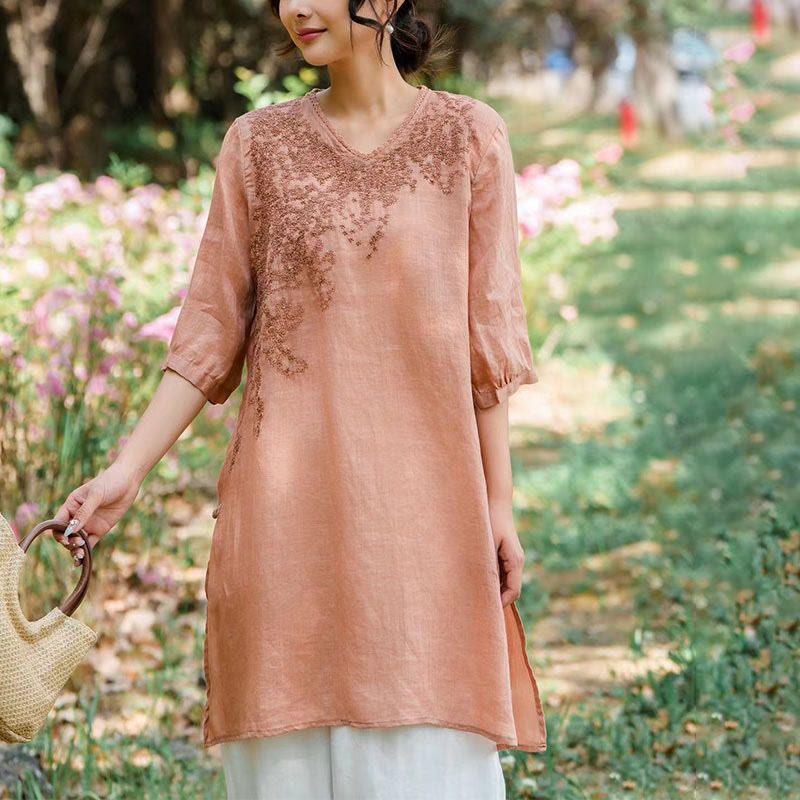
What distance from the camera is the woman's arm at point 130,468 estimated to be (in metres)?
1.98

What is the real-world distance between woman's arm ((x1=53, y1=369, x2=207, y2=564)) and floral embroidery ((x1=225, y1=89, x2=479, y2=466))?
0.10 meters

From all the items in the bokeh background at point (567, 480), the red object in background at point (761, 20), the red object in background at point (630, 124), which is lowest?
the bokeh background at point (567, 480)

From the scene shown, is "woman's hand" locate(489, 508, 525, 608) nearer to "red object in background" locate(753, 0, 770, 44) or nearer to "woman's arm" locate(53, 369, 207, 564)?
"woman's arm" locate(53, 369, 207, 564)

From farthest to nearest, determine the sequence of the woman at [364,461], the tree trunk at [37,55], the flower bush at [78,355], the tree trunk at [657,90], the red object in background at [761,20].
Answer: the red object in background at [761,20] < the tree trunk at [657,90] < the tree trunk at [37,55] < the flower bush at [78,355] < the woman at [364,461]

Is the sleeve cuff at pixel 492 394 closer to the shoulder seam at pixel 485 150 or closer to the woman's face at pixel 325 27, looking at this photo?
the shoulder seam at pixel 485 150

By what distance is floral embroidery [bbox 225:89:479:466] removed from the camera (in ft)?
6.42

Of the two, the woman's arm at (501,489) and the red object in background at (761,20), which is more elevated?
the red object in background at (761,20)

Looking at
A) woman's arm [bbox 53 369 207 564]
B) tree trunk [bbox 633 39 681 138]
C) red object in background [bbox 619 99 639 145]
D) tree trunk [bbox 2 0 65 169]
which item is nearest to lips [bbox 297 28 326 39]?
woman's arm [bbox 53 369 207 564]

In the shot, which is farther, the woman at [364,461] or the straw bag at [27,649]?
the woman at [364,461]

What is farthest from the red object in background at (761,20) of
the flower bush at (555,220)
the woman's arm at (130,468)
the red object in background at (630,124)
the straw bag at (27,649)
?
the straw bag at (27,649)

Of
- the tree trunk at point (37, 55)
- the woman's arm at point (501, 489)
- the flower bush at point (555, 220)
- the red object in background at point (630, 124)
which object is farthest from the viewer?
the red object in background at point (630, 124)

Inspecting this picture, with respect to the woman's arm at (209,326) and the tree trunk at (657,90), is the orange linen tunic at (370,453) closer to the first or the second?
the woman's arm at (209,326)

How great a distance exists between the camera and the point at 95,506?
198 cm

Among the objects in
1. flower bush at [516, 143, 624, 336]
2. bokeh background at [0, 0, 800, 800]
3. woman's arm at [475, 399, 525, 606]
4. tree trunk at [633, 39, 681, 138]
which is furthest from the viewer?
tree trunk at [633, 39, 681, 138]
